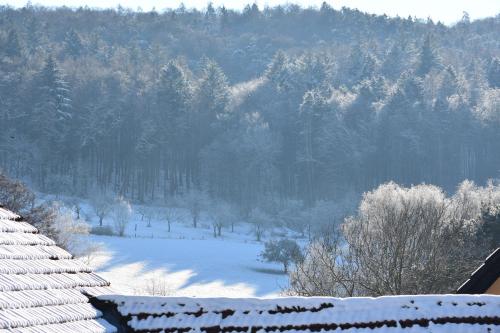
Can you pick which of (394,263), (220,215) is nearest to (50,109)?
(220,215)

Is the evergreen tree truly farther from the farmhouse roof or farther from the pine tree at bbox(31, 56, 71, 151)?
the farmhouse roof

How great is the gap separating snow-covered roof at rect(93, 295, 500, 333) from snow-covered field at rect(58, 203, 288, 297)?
1245 inches

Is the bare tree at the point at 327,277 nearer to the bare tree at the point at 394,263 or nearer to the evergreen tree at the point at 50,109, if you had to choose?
the bare tree at the point at 394,263

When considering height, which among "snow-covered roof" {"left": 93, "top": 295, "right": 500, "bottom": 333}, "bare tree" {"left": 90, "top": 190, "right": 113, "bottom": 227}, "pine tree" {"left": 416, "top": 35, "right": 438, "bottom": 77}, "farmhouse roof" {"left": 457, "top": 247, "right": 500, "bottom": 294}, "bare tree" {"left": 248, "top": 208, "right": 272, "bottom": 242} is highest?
"pine tree" {"left": 416, "top": 35, "right": 438, "bottom": 77}

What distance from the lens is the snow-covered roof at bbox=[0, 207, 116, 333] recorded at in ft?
13.7

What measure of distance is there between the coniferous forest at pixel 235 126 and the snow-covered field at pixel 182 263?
48.5 ft

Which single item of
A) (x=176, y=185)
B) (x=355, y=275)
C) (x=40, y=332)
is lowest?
(x=176, y=185)

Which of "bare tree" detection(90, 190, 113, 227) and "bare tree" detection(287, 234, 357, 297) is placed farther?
"bare tree" detection(90, 190, 113, 227)

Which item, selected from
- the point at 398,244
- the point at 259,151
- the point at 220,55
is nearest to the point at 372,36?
the point at 220,55

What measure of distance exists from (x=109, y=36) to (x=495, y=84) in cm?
6363

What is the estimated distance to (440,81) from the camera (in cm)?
11981

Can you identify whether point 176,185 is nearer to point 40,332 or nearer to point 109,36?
point 109,36

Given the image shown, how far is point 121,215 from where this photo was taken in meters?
75.9

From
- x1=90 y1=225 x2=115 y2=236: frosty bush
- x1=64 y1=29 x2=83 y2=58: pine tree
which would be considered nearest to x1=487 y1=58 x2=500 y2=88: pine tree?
x1=64 y1=29 x2=83 y2=58: pine tree
